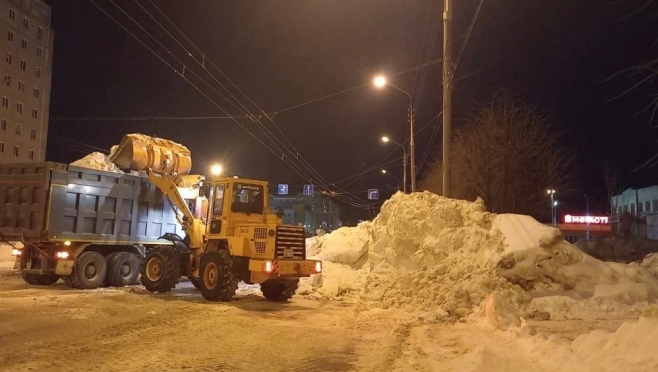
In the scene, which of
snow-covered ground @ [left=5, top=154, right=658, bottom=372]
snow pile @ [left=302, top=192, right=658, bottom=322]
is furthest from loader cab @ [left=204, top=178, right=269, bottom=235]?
snow pile @ [left=302, top=192, right=658, bottom=322]

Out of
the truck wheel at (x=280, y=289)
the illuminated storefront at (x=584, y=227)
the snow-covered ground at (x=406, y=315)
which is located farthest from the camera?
the illuminated storefront at (x=584, y=227)

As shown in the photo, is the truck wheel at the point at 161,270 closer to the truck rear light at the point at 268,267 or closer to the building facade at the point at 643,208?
the truck rear light at the point at 268,267

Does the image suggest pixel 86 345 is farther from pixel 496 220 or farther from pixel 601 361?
pixel 496 220

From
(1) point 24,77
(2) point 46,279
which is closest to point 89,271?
(2) point 46,279

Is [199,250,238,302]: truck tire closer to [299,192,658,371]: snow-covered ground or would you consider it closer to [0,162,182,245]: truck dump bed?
[299,192,658,371]: snow-covered ground

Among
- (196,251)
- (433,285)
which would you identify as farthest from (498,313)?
(196,251)

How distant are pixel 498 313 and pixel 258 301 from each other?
7.00 m

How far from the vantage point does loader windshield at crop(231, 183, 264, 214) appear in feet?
51.3

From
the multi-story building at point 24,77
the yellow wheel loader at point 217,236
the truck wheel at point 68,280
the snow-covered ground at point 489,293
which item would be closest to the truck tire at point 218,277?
the yellow wheel loader at point 217,236

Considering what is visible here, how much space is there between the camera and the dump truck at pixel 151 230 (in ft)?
49.2

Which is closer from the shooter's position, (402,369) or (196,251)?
(402,369)

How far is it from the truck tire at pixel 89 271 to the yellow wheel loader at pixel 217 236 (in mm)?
1642

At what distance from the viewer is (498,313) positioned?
11000 millimetres

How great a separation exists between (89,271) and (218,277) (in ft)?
16.5
